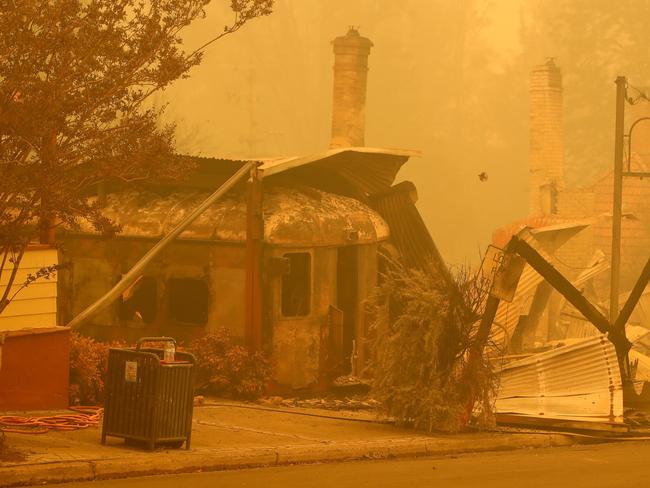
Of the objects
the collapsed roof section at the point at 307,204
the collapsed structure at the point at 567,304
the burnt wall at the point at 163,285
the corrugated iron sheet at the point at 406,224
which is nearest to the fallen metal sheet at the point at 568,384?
the collapsed structure at the point at 567,304

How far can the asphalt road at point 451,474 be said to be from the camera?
37.3 feet

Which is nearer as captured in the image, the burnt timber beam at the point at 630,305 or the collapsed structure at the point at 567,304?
the collapsed structure at the point at 567,304

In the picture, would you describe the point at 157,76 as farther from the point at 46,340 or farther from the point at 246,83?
the point at 246,83

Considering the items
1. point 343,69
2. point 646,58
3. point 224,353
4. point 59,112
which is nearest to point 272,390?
point 224,353

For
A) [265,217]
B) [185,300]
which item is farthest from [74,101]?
[185,300]

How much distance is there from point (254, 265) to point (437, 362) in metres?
4.07

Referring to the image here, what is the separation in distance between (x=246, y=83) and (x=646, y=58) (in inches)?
928

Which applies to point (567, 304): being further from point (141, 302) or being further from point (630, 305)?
point (141, 302)

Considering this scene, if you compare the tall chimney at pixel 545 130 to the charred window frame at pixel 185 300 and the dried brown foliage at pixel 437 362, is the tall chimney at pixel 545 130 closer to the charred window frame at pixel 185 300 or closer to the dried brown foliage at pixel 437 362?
the charred window frame at pixel 185 300

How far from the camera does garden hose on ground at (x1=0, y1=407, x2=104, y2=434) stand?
13.1m

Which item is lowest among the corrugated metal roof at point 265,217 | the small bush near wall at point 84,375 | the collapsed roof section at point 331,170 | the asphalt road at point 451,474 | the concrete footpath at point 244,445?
the asphalt road at point 451,474

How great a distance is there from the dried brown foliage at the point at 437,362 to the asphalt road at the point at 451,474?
88cm

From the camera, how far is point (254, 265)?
17.9 meters

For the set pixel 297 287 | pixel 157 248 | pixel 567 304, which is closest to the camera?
pixel 157 248
